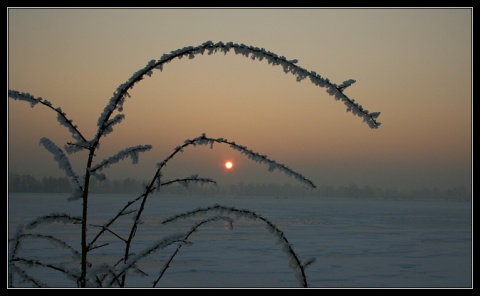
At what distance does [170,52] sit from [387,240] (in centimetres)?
2835

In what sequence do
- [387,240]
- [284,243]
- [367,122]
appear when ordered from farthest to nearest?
[387,240]
[284,243]
[367,122]

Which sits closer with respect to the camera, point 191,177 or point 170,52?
point 170,52

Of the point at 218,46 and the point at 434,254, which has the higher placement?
the point at 218,46

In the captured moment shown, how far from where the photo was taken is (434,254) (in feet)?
72.4

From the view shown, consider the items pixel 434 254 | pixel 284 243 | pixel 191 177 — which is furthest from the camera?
pixel 434 254

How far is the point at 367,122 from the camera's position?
1009 millimetres

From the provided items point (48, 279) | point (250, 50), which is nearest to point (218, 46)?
point (250, 50)

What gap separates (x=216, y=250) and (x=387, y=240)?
10813 millimetres
